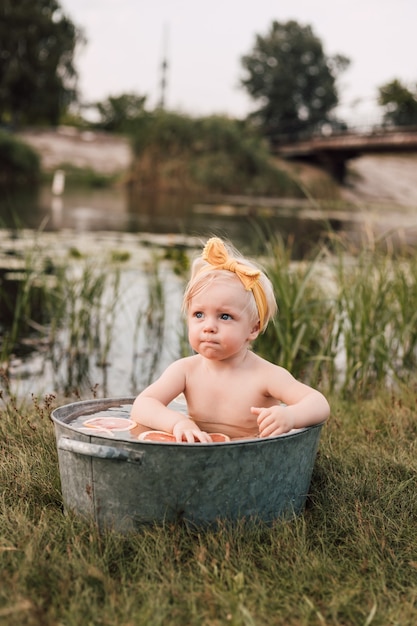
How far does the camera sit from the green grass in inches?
62.6

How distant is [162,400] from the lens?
2.18 m

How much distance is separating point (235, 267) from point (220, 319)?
148mm

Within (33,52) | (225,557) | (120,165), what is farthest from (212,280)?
(33,52)

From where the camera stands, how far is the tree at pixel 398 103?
2892cm

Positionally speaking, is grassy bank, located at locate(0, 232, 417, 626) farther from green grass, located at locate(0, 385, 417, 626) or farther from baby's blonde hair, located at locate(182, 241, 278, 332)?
baby's blonde hair, located at locate(182, 241, 278, 332)

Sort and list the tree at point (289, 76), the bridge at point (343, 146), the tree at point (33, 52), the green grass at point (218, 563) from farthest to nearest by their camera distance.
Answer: the tree at point (289, 76), the tree at point (33, 52), the bridge at point (343, 146), the green grass at point (218, 563)

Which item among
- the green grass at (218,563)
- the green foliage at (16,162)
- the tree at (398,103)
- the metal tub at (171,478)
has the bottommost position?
the green grass at (218,563)

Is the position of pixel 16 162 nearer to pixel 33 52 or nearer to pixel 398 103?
pixel 33 52

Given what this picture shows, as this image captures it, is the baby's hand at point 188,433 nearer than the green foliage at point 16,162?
Yes

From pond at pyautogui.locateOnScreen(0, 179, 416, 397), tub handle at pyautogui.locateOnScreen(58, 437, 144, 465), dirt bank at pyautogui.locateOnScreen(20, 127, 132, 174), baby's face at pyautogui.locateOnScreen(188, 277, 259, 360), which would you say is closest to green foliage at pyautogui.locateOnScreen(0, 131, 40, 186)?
dirt bank at pyautogui.locateOnScreen(20, 127, 132, 174)

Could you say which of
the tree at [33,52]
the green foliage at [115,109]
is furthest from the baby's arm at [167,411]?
the green foliage at [115,109]

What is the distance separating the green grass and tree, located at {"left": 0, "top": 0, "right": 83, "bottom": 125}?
3315 centimetres

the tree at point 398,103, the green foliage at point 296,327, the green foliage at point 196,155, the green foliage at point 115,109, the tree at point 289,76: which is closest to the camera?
the green foliage at point 296,327

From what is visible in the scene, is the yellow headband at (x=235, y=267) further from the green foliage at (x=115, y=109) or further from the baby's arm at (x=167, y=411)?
the green foliage at (x=115, y=109)
